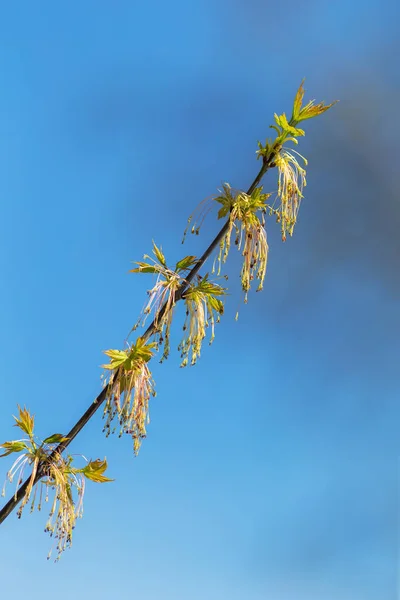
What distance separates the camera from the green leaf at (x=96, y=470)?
203 cm

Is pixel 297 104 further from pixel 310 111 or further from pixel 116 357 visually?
pixel 116 357

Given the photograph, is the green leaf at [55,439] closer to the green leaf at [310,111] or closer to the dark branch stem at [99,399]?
the dark branch stem at [99,399]

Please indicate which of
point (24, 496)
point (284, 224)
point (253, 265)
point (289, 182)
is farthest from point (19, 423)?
point (289, 182)

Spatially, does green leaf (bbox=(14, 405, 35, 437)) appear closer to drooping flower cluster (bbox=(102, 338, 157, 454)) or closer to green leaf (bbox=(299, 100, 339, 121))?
drooping flower cluster (bbox=(102, 338, 157, 454))

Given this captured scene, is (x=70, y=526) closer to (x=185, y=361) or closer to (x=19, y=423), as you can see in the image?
(x=19, y=423)

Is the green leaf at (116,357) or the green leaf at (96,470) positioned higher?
the green leaf at (116,357)

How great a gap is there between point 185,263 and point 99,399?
0.52 metres

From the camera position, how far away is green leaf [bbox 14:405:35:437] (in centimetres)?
194

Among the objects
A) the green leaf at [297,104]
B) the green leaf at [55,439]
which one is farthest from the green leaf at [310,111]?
the green leaf at [55,439]

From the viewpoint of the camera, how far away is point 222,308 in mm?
2174

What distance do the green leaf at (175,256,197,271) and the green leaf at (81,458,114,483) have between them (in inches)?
26.3

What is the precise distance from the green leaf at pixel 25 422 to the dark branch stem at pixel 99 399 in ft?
0.39

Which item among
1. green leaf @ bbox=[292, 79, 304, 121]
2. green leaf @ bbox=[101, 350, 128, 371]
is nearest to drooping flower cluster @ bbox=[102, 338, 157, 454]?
green leaf @ bbox=[101, 350, 128, 371]

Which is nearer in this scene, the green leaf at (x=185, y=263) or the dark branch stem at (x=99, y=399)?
the dark branch stem at (x=99, y=399)
